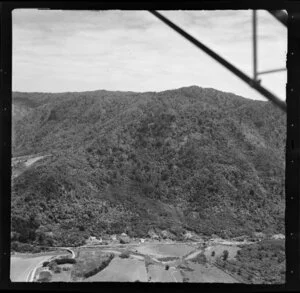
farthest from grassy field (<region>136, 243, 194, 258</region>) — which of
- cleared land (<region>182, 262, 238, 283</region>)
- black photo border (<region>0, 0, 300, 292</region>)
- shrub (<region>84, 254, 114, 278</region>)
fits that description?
black photo border (<region>0, 0, 300, 292</region>)

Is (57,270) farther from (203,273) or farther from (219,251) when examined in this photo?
(219,251)

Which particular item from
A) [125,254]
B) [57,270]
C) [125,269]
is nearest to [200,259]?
[125,254]

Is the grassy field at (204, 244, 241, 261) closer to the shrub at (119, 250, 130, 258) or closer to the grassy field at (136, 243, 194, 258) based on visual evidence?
the grassy field at (136, 243, 194, 258)

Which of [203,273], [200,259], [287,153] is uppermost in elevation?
[287,153]

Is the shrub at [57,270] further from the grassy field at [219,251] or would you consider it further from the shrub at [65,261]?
the grassy field at [219,251]

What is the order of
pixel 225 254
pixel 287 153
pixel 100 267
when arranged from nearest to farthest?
pixel 287 153
pixel 100 267
pixel 225 254
